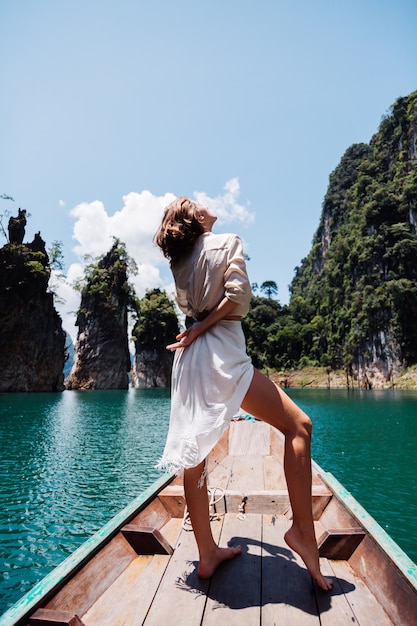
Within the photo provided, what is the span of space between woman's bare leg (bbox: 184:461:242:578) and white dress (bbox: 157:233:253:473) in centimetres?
13

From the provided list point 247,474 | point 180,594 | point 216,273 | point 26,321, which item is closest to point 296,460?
point 180,594

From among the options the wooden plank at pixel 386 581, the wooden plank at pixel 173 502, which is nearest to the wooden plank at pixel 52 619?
the wooden plank at pixel 386 581

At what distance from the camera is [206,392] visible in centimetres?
162

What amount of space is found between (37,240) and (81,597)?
45.1 metres

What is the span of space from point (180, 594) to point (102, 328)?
53.7 m

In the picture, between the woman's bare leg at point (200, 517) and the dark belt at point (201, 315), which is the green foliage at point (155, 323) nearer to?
the dark belt at point (201, 315)

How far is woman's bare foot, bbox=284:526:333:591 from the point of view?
1.56 m

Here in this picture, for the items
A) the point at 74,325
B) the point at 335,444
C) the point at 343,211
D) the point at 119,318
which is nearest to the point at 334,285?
the point at 343,211

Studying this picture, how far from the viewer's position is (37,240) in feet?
137

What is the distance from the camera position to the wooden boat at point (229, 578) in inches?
54.8

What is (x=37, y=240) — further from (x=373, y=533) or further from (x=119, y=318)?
(x=373, y=533)

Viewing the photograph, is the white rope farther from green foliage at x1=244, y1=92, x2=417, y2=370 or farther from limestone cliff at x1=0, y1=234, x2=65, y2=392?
green foliage at x1=244, y1=92, x2=417, y2=370

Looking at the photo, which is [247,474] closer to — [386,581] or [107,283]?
[386,581]

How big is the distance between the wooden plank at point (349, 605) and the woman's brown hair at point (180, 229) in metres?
1.59
